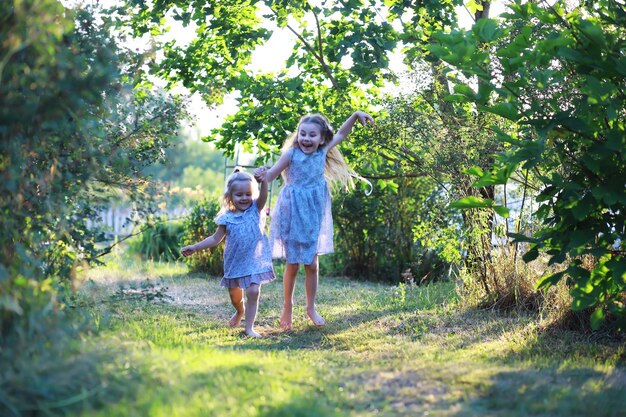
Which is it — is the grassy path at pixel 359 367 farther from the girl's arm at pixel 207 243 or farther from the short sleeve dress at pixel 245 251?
the girl's arm at pixel 207 243

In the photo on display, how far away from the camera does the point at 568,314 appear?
5348mm

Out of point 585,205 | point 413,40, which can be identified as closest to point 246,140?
point 413,40

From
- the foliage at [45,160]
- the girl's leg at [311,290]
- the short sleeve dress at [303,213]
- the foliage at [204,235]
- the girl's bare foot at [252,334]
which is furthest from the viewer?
the foliage at [204,235]

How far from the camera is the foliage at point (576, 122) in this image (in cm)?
412

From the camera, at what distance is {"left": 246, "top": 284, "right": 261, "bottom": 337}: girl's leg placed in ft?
18.5

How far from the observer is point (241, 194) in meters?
6.02

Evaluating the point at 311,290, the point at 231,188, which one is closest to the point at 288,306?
the point at 311,290

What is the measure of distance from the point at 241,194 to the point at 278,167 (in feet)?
1.14

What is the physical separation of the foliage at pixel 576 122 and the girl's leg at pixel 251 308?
6.42ft

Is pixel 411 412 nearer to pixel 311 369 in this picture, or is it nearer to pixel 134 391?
pixel 311 369

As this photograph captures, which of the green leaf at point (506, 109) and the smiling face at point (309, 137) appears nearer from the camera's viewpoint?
the green leaf at point (506, 109)

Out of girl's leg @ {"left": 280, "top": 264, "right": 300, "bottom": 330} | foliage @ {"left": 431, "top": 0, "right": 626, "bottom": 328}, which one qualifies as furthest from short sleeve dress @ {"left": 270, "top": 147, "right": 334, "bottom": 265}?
foliage @ {"left": 431, "top": 0, "right": 626, "bottom": 328}

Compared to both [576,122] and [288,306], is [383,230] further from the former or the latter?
[576,122]

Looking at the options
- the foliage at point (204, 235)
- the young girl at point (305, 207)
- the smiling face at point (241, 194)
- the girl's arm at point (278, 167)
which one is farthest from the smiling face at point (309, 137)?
the foliage at point (204, 235)
